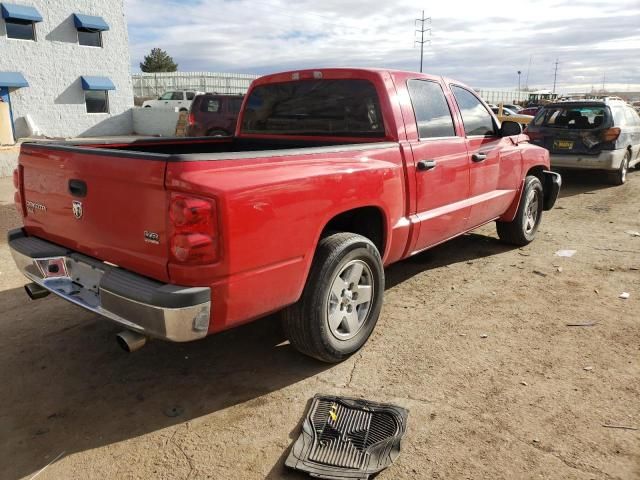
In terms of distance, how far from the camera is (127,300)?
2514 millimetres

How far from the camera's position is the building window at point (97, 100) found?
24172 millimetres

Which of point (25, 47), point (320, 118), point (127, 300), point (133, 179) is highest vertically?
point (25, 47)

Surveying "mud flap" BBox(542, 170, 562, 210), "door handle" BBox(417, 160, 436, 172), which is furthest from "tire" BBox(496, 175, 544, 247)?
"door handle" BBox(417, 160, 436, 172)

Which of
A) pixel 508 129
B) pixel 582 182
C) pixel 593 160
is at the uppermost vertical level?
pixel 508 129

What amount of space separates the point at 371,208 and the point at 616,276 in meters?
3.00

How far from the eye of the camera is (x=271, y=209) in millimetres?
2623

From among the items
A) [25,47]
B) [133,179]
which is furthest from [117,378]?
[25,47]

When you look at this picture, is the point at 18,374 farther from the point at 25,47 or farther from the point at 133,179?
the point at 25,47

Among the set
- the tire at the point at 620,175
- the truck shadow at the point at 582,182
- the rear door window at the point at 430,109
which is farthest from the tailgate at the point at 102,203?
the tire at the point at 620,175

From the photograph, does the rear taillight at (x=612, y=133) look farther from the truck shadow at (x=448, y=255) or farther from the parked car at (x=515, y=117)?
the parked car at (x=515, y=117)

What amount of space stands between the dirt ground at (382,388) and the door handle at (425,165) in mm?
1181

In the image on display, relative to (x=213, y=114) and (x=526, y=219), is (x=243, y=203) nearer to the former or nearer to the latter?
(x=526, y=219)

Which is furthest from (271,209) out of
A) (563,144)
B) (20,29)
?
(20,29)

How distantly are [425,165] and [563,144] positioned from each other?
7.08 m
